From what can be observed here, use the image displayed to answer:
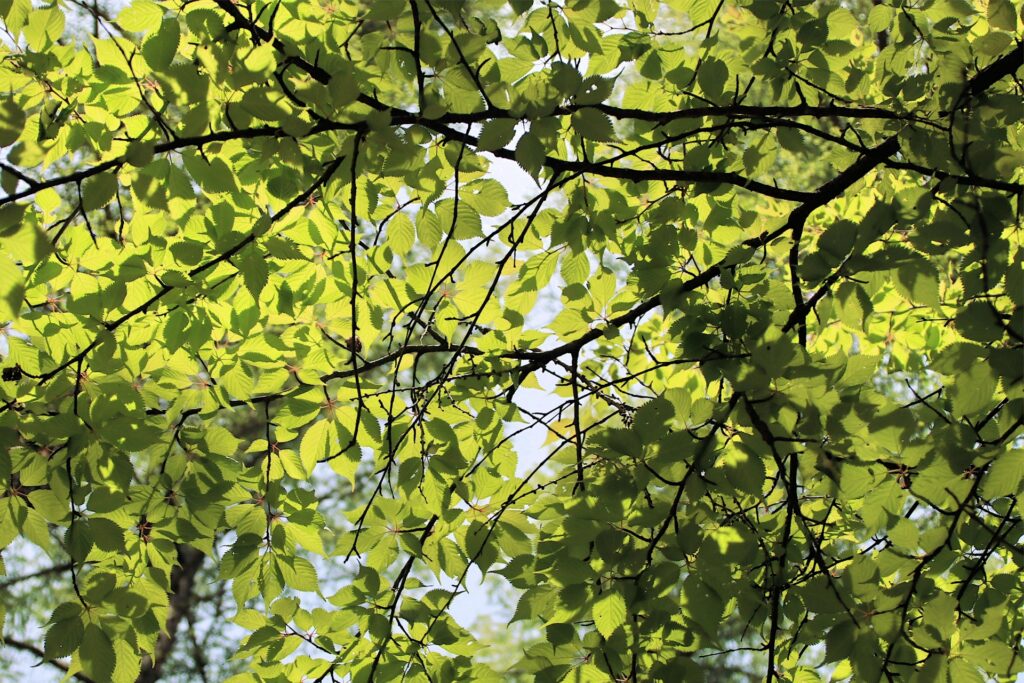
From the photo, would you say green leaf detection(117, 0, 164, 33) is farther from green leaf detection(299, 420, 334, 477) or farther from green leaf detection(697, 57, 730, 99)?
green leaf detection(697, 57, 730, 99)

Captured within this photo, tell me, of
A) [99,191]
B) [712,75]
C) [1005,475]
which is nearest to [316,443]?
[99,191]

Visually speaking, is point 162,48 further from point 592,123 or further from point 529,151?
point 592,123

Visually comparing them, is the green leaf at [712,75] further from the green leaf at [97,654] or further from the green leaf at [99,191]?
the green leaf at [97,654]

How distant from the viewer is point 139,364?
7.61 ft

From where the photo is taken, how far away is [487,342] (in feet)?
8.44

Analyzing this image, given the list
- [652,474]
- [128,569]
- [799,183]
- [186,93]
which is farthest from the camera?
[799,183]

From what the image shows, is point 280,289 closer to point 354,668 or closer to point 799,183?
point 354,668

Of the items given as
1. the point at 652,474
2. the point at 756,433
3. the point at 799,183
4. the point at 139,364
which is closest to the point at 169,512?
the point at 139,364

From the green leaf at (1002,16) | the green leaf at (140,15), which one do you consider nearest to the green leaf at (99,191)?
the green leaf at (140,15)

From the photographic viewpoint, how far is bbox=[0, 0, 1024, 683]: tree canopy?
5.52ft

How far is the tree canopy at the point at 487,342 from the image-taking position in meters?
1.68

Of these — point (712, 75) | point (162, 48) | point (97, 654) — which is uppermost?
point (712, 75)

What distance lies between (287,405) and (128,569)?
0.69 m

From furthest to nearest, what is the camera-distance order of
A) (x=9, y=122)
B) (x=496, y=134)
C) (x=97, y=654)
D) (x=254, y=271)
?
(x=254, y=271) < (x=97, y=654) < (x=496, y=134) < (x=9, y=122)
